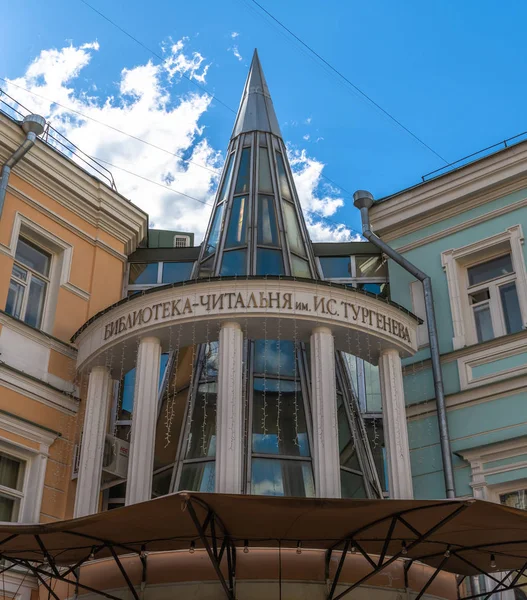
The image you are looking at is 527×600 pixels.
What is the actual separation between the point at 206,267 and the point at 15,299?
307cm

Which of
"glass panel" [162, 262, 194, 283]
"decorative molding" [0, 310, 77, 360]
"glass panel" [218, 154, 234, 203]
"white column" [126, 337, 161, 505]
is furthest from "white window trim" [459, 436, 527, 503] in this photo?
"decorative molding" [0, 310, 77, 360]

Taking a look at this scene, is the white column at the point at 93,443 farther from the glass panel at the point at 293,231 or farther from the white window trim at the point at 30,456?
the glass panel at the point at 293,231

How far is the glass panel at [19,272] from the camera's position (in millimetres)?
13492

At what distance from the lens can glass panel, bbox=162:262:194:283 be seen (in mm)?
15724

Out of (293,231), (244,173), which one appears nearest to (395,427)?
(293,231)

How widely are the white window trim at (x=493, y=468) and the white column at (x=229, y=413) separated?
149 inches

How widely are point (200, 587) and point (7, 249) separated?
6201 mm

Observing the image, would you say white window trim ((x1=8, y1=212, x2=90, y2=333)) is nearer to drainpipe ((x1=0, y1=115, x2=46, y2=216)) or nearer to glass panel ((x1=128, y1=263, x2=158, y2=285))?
drainpipe ((x1=0, y1=115, x2=46, y2=216))

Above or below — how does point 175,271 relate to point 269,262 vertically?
above

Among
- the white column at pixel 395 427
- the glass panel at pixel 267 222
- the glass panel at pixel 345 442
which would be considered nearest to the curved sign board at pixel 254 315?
the white column at pixel 395 427

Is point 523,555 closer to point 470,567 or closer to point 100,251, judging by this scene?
point 470,567

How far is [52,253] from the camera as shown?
14.3 meters

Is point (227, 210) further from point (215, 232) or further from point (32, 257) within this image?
point (32, 257)

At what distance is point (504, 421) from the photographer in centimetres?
1243
